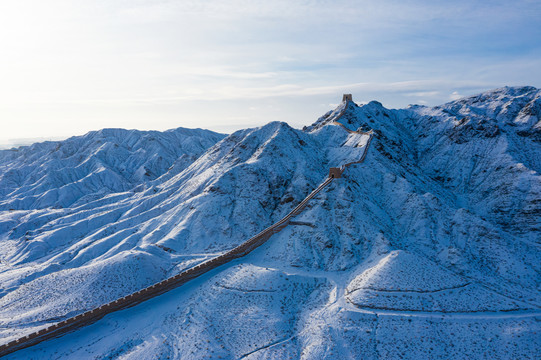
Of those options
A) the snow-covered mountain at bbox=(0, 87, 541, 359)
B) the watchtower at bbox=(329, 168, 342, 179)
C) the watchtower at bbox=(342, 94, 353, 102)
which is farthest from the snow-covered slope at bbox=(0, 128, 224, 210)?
the watchtower at bbox=(329, 168, 342, 179)

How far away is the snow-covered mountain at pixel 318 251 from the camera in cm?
2889

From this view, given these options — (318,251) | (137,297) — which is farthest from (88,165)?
(318,251)

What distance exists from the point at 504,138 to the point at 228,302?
78.7 meters

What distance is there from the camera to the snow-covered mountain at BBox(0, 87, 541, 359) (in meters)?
28.9

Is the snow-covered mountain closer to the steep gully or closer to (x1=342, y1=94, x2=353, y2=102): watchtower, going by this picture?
the steep gully

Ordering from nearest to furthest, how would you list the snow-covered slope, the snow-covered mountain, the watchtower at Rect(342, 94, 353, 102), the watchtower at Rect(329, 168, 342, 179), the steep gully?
1. the steep gully
2. the snow-covered mountain
3. the watchtower at Rect(329, 168, 342, 179)
4. the watchtower at Rect(342, 94, 353, 102)
5. the snow-covered slope

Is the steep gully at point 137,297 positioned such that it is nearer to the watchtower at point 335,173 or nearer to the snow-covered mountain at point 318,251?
the watchtower at point 335,173

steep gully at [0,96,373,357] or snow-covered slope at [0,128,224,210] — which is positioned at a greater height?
snow-covered slope at [0,128,224,210]

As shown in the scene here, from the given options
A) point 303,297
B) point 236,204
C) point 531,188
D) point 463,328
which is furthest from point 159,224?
point 531,188

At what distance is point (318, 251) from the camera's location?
43344 millimetres

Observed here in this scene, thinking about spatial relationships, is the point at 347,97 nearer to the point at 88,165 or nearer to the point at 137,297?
the point at 137,297

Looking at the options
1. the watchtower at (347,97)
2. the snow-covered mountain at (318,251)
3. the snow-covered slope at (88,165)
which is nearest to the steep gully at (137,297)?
the snow-covered mountain at (318,251)

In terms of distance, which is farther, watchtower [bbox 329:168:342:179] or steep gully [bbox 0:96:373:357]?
watchtower [bbox 329:168:342:179]

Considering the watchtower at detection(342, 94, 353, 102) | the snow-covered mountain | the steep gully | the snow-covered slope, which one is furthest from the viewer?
the snow-covered slope
